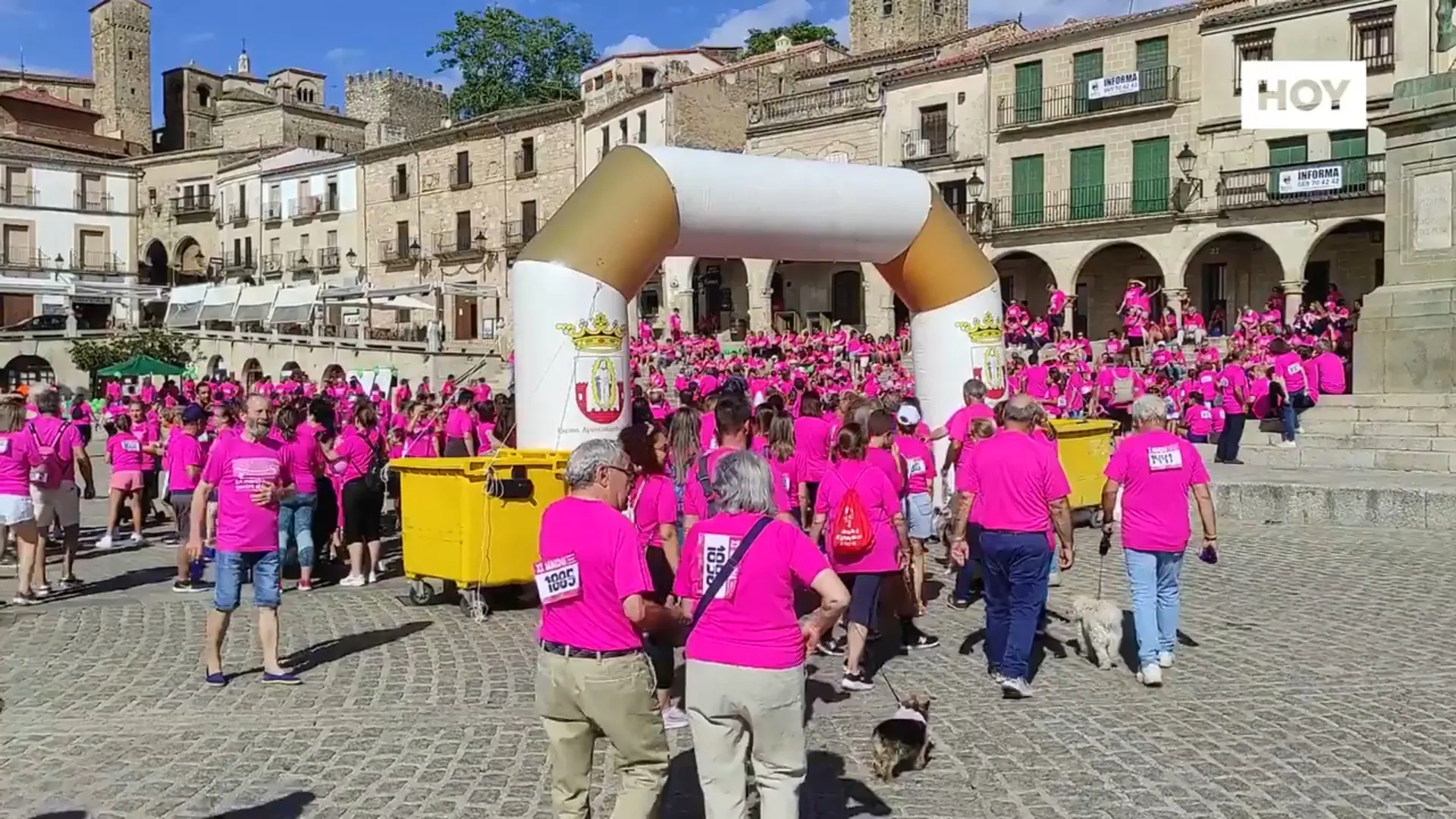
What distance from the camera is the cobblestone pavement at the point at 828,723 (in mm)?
4977

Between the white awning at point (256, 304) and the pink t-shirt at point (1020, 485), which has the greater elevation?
the white awning at point (256, 304)

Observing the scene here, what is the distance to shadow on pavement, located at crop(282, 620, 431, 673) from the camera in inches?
290

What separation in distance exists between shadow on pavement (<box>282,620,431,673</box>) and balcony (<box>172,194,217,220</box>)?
52794 mm

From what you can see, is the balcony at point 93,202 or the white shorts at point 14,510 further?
the balcony at point 93,202

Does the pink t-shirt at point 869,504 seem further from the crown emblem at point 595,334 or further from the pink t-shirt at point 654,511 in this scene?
the crown emblem at point 595,334

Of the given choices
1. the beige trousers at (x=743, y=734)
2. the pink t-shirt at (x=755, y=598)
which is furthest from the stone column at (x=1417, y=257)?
the beige trousers at (x=743, y=734)

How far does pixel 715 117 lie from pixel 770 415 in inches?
1311

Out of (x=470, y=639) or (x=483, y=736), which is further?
(x=470, y=639)

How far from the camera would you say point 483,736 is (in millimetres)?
5809

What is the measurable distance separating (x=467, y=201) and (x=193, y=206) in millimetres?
17336

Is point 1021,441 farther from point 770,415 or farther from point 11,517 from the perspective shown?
point 11,517

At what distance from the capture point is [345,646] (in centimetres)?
781

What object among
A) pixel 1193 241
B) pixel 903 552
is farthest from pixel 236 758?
pixel 1193 241

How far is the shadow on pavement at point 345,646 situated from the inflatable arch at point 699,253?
2021 mm
